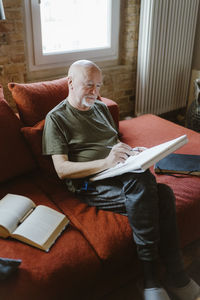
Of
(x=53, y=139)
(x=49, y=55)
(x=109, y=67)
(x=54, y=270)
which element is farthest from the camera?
(x=109, y=67)

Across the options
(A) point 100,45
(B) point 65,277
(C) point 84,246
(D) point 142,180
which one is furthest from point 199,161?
(A) point 100,45

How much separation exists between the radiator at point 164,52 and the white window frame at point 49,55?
24cm

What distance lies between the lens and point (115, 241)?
1.35m

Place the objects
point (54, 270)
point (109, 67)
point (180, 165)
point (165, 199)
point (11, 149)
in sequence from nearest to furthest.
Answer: point (54, 270)
point (165, 199)
point (11, 149)
point (180, 165)
point (109, 67)

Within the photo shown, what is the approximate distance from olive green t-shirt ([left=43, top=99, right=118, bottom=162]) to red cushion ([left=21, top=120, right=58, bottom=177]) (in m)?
0.10

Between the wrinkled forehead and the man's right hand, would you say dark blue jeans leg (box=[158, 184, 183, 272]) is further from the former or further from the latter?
the wrinkled forehead

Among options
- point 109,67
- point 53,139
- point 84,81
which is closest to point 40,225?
point 53,139

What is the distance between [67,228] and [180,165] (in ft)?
2.59

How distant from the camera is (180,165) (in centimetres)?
179

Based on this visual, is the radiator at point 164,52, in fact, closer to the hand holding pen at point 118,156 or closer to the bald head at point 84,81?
the bald head at point 84,81

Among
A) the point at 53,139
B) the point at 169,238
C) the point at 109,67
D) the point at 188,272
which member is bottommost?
the point at 188,272

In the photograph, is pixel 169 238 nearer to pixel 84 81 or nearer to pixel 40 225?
pixel 40 225

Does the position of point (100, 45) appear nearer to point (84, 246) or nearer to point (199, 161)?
point (199, 161)

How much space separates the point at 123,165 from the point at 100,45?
1.85 metres
